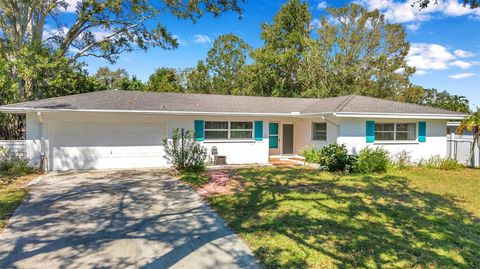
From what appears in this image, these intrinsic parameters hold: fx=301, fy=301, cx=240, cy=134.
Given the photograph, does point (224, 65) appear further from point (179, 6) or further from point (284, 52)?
point (179, 6)

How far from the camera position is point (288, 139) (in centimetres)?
1727

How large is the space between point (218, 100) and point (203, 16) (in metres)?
5.30

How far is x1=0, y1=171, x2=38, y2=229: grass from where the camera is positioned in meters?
6.22

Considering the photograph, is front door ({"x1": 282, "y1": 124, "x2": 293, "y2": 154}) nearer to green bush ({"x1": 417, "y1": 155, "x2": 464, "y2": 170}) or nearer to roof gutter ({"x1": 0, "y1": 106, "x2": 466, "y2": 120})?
roof gutter ({"x1": 0, "y1": 106, "x2": 466, "y2": 120})

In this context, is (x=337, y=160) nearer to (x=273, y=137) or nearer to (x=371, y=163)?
(x=371, y=163)

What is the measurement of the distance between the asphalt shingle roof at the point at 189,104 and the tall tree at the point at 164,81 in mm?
19747

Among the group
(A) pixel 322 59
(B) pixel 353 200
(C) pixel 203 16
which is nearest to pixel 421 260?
(B) pixel 353 200

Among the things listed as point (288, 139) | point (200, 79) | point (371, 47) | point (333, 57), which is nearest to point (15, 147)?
point (288, 139)

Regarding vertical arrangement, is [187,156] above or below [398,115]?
below

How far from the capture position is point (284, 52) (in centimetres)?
2958

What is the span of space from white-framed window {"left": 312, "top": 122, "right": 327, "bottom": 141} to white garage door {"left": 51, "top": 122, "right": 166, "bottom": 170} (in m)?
7.58

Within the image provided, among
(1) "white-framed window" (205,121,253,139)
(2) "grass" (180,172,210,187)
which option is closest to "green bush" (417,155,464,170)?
(1) "white-framed window" (205,121,253,139)

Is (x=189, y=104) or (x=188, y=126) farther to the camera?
(x=189, y=104)

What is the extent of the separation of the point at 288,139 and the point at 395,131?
5473mm
